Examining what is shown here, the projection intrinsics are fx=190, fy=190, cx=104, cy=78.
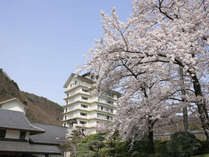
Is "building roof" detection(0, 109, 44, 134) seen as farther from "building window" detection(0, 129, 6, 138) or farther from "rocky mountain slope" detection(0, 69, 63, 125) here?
"rocky mountain slope" detection(0, 69, 63, 125)

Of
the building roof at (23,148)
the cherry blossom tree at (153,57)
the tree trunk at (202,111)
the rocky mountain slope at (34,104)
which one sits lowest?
the building roof at (23,148)

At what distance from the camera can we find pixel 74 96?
119 feet

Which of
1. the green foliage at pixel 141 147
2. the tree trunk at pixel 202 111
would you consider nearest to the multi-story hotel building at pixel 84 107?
the green foliage at pixel 141 147

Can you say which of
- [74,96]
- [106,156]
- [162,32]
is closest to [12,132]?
[106,156]

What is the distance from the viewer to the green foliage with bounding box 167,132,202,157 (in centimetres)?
744

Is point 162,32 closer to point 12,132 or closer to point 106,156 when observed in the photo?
point 106,156

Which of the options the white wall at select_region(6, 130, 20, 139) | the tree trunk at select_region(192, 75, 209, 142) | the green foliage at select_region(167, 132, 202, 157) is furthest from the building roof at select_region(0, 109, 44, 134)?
the tree trunk at select_region(192, 75, 209, 142)

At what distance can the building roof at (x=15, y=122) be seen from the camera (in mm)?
14494

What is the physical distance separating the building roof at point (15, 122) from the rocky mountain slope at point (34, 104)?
20.1 meters

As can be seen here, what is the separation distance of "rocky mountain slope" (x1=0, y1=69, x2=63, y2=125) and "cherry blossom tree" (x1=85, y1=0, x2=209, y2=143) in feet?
107

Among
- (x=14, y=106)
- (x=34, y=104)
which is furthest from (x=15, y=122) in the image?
(x=34, y=104)

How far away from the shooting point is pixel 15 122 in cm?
1554

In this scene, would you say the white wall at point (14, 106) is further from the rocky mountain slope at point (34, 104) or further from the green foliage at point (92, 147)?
the green foliage at point (92, 147)

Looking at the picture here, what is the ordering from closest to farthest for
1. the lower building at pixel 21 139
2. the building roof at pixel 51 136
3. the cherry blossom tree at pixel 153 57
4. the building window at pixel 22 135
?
the cherry blossom tree at pixel 153 57
the lower building at pixel 21 139
the building window at pixel 22 135
the building roof at pixel 51 136
